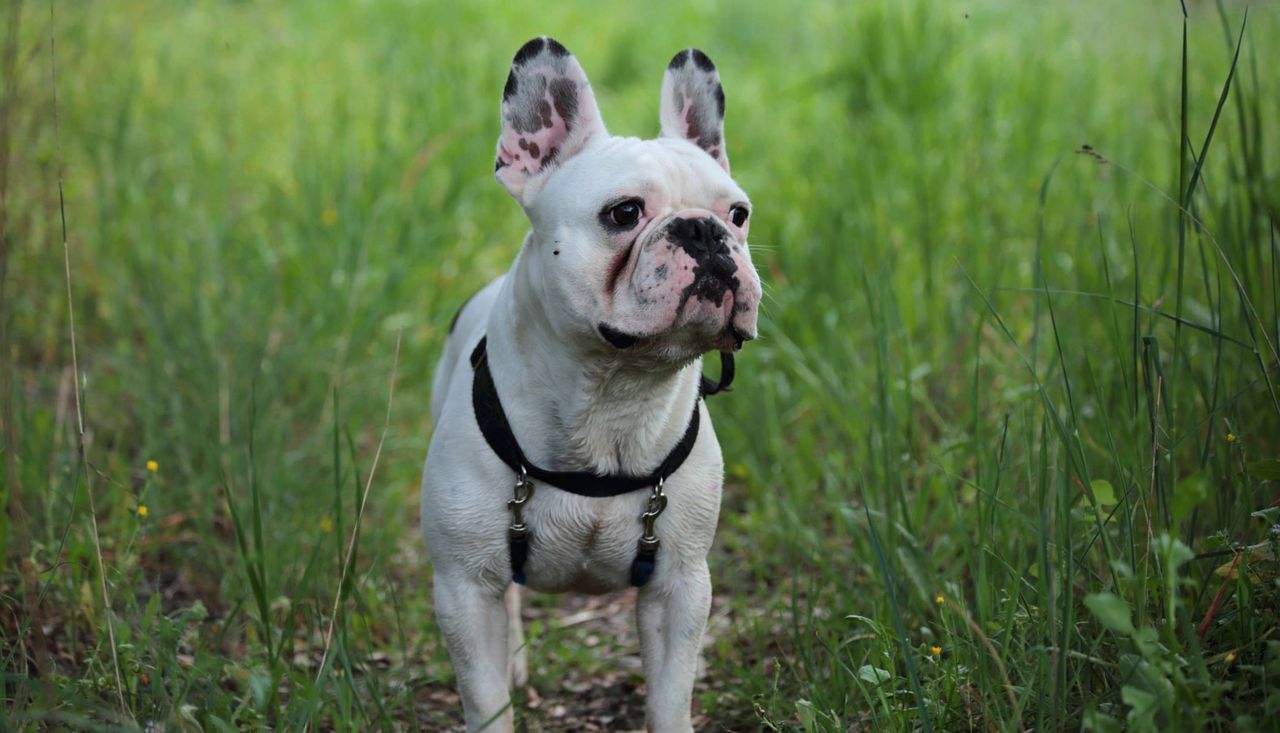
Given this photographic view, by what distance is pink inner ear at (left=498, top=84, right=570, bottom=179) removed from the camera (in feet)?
9.78

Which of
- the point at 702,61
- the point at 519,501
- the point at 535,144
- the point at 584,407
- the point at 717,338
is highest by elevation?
the point at 702,61

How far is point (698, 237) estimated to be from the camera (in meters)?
2.65

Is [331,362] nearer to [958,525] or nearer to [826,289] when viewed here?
[826,289]

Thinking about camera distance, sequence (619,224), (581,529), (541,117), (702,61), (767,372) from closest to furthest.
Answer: (619,224), (581,529), (541,117), (702,61), (767,372)

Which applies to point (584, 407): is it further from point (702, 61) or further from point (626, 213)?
point (702, 61)

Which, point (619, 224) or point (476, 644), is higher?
point (619, 224)

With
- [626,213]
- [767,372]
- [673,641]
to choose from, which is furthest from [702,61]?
[767,372]

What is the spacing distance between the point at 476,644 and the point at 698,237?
99 centimetres

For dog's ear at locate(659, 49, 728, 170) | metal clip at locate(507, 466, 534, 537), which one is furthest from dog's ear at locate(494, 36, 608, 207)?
metal clip at locate(507, 466, 534, 537)

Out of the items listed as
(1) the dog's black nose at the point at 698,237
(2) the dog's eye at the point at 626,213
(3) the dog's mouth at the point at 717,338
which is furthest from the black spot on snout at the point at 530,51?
(3) the dog's mouth at the point at 717,338

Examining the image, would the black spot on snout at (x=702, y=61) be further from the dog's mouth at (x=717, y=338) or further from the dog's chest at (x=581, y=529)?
the dog's chest at (x=581, y=529)

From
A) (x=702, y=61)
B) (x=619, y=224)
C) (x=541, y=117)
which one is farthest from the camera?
(x=702, y=61)

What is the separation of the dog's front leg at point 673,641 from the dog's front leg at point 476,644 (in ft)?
1.05

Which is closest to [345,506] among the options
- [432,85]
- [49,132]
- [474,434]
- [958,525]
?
[474,434]
